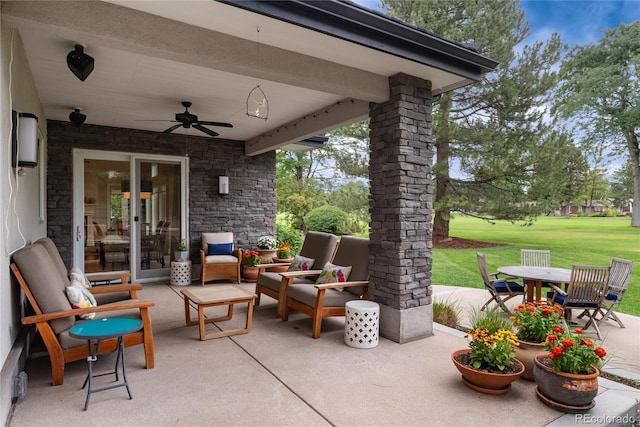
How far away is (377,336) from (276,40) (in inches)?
114

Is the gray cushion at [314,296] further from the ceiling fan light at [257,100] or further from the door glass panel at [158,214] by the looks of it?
the door glass panel at [158,214]

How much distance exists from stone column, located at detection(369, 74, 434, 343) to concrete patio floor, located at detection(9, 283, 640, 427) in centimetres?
38

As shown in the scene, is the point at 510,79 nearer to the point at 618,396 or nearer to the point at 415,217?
the point at 415,217

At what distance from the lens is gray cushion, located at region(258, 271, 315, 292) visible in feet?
15.9

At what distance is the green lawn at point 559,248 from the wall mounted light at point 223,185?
16.2ft

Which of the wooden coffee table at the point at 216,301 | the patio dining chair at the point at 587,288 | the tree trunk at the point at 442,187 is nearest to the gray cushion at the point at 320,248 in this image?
the wooden coffee table at the point at 216,301

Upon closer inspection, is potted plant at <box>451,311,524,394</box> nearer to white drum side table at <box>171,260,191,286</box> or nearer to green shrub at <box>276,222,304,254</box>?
white drum side table at <box>171,260,191,286</box>

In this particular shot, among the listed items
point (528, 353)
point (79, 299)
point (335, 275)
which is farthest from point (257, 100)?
point (528, 353)

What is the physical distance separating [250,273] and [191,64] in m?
4.48

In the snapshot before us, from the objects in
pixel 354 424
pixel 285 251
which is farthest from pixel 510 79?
pixel 354 424

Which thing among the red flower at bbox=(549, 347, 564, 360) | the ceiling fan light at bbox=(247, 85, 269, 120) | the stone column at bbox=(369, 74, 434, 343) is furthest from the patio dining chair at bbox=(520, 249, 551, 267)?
the ceiling fan light at bbox=(247, 85, 269, 120)

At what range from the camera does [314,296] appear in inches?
160

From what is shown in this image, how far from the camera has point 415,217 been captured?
155 inches

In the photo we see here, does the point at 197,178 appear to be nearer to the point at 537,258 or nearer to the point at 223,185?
the point at 223,185
